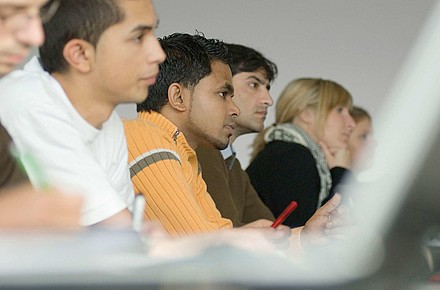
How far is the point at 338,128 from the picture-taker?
2889 millimetres

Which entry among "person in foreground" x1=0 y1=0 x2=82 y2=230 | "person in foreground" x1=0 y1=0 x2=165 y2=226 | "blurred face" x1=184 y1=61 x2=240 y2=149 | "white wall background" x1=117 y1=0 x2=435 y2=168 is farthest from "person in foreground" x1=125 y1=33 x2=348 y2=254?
"white wall background" x1=117 y1=0 x2=435 y2=168

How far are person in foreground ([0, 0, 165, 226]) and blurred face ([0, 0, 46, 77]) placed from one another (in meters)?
0.21

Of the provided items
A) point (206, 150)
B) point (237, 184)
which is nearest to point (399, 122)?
point (206, 150)

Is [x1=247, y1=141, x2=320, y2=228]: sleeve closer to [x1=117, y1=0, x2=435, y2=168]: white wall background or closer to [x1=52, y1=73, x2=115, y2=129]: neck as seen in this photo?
[x1=117, y1=0, x2=435, y2=168]: white wall background

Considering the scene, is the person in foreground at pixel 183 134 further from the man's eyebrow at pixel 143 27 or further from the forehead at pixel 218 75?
the man's eyebrow at pixel 143 27

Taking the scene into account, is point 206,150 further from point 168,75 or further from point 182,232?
point 182,232

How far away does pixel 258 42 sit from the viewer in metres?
2.98

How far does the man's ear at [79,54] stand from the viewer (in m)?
0.99

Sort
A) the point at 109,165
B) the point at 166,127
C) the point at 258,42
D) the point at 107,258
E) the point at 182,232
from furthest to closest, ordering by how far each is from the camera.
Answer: the point at 258,42, the point at 166,127, the point at 182,232, the point at 109,165, the point at 107,258

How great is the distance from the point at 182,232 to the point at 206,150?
2.47 feet

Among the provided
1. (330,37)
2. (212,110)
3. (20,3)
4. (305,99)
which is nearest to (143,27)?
(20,3)

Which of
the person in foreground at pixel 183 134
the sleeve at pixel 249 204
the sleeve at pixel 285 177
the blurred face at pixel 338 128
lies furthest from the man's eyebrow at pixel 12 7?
the blurred face at pixel 338 128

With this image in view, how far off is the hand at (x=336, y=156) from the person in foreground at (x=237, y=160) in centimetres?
33

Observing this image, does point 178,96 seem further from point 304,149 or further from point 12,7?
point 12,7
